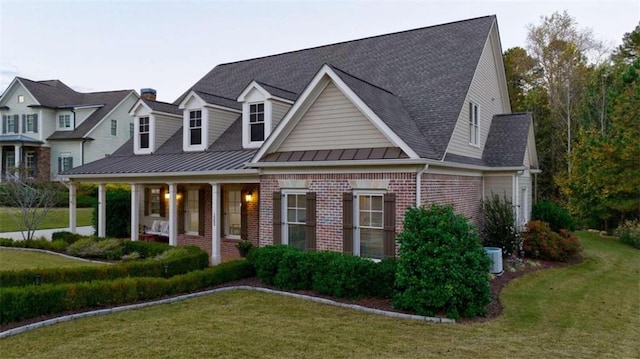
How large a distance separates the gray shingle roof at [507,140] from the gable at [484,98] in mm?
290

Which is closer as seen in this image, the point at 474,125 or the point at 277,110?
the point at 474,125

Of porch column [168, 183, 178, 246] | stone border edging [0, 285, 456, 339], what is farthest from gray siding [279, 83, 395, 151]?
porch column [168, 183, 178, 246]

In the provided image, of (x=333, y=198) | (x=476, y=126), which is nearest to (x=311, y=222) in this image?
(x=333, y=198)

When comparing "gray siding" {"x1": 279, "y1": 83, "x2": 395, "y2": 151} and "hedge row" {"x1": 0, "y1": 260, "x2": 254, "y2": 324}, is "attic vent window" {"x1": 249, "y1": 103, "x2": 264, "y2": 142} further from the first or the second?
"hedge row" {"x1": 0, "y1": 260, "x2": 254, "y2": 324}

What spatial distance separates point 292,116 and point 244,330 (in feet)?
20.4

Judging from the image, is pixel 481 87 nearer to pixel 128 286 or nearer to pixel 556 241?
pixel 556 241

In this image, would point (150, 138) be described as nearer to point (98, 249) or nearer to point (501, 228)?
point (98, 249)

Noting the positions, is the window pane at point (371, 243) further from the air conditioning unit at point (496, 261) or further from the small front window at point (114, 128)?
the small front window at point (114, 128)

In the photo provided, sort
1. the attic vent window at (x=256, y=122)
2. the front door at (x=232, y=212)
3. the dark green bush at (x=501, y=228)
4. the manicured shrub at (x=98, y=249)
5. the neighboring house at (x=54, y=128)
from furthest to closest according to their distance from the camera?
the neighboring house at (x=54, y=128)
the front door at (x=232, y=212)
the attic vent window at (x=256, y=122)
the manicured shrub at (x=98, y=249)
the dark green bush at (x=501, y=228)

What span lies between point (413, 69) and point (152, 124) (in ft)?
35.0

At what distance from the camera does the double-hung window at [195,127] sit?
16672mm

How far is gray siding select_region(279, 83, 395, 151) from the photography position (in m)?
11.0

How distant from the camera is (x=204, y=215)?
16.2m

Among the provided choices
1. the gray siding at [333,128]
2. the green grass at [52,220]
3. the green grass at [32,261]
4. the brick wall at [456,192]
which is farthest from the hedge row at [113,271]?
the green grass at [52,220]
